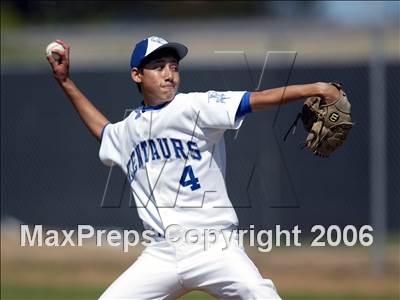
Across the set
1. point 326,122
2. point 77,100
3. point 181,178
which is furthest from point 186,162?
point 77,100

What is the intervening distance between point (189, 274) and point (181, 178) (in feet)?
1.76

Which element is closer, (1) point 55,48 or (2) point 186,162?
(2) point 186,162

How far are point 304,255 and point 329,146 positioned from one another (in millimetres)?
7158

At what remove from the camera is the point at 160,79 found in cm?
547

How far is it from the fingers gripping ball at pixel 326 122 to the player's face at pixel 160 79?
76 centimetres

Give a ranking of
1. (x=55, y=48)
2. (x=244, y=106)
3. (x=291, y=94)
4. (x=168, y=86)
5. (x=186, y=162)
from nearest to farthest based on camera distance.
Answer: (x=291, y=94) → (x=244, y=106) → (x=186, y=162) → (x=168, y=86) → (x=55, y=48)

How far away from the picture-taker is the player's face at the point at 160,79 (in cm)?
545

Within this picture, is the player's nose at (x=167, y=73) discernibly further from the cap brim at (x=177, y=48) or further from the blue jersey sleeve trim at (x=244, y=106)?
the blue jersey sleeve trim at (x=244, y=106)

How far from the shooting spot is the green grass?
9688 millimetres

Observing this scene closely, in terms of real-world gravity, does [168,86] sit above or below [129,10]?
below

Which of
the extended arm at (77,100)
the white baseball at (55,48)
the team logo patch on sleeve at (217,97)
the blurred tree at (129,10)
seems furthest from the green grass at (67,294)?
the blurred tree at (129,10)

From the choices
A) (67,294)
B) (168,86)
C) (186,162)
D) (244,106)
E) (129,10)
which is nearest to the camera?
(244,106)

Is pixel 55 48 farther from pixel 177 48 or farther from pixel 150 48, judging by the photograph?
pixel 177 48

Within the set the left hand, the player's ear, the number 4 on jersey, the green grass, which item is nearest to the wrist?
the player's ear
